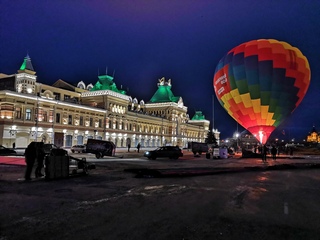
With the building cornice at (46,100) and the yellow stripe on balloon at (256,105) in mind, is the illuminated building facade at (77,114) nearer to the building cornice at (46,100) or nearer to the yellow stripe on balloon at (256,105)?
the building cornice at (46,100)

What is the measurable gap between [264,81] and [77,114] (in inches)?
1733

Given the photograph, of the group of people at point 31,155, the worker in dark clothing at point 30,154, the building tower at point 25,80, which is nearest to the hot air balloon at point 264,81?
the group of people at point 31,155

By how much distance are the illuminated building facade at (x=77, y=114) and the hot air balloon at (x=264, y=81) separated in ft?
121

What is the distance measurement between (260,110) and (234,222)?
2340cm

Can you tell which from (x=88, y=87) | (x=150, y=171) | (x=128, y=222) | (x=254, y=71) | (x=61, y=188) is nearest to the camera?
(x=128, y=222)

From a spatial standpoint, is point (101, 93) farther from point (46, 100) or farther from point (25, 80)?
point (25, 80)

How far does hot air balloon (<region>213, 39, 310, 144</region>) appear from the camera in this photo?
2659 centimetres

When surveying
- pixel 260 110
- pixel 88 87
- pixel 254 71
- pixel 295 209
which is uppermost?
pixel 88 87

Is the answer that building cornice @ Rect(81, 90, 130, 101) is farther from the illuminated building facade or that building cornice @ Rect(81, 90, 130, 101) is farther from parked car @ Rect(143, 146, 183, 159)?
parked car @ Rect(143, 146, 183, 159)

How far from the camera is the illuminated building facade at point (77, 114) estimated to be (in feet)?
157

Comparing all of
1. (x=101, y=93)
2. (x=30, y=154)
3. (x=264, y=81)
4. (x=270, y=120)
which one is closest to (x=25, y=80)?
(x=101, y=93)

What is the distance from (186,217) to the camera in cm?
677

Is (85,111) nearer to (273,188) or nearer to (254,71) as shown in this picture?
(254,71)

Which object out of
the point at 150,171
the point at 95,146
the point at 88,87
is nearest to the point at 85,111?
the point at 88,87
